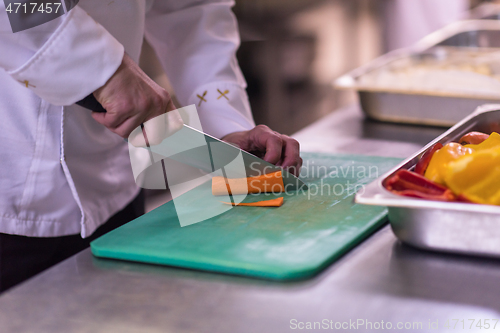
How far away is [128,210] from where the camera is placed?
1.18 meters

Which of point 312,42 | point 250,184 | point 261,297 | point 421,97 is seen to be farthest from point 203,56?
point 312,42

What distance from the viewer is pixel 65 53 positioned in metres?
0.76

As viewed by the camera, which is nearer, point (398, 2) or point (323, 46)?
point (323, 46)

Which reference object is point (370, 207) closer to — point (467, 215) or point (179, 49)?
point (467, 215)

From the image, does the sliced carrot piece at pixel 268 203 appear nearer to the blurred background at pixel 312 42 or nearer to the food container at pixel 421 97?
the food container at pixel 421 97

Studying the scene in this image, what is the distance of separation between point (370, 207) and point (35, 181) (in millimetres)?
617

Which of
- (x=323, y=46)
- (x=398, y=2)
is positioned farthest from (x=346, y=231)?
(x=398, y=2)

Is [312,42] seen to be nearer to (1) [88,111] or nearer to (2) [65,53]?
(1) [88,111]

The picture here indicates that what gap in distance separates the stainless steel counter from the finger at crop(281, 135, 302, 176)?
0.89ft

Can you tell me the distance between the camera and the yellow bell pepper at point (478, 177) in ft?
2.05

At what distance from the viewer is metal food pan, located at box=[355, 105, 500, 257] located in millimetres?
587

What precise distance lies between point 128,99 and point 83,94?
3.0 inches

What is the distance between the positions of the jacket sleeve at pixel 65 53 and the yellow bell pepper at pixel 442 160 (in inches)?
19.2

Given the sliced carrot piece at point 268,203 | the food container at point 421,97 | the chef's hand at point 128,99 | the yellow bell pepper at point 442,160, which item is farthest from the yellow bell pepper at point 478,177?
the food container at point 421,97
